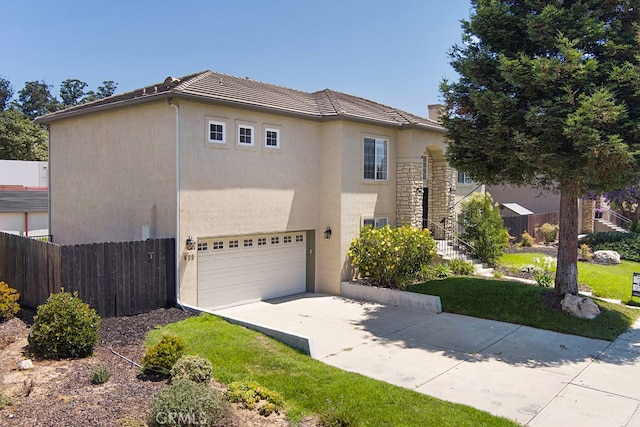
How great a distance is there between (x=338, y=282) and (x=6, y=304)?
364 inches

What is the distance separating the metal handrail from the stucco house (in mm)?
2035

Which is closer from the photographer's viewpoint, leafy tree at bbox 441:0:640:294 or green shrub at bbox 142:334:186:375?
green shrub at bbox 142:334:186:375

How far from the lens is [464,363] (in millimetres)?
9227

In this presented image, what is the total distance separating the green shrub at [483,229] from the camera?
59.1 ft

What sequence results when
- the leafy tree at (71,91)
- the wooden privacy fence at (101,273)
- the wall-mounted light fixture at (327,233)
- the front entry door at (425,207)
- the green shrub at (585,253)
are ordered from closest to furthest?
the wooden privacy fence at (101,273)
the wall-mounted light fixture at (327,233)
the front entry door at (425,207)
the green shrub at (585,253)
the leafy tree at (71,91)

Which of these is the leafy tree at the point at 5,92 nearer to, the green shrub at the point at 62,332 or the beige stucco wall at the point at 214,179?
the beige stucco wall at the point at 214,179

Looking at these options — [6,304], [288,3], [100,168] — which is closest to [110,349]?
[6,304]

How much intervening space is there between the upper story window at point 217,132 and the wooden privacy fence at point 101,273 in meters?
3.01

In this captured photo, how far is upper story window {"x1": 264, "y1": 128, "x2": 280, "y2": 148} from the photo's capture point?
1427cm

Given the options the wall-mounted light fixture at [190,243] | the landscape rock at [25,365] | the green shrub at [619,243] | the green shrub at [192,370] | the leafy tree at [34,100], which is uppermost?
the leafy tree at [34,100]

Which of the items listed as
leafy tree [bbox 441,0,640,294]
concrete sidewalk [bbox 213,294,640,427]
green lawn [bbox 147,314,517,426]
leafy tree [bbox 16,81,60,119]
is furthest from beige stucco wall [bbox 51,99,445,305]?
leafy tree [bbox 16,81,60,119]

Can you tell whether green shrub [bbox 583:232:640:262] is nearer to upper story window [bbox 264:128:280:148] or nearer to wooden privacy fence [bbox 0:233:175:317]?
upper story window [bbox 264:128:280:148]

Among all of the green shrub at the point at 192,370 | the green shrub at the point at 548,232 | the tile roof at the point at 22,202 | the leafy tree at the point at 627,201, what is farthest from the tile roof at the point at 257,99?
the leafy tree at the point at 627,201

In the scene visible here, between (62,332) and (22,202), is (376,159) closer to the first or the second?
(62,332)
